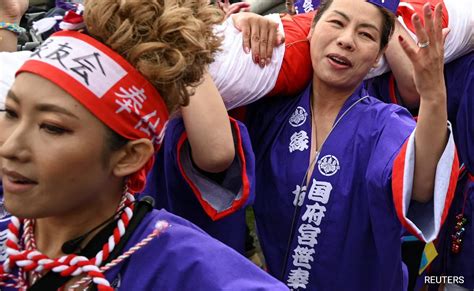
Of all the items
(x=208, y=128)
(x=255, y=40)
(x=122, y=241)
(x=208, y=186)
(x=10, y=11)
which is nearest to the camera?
(x=122, y=241)

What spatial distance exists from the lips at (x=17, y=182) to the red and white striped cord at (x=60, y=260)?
0.15m

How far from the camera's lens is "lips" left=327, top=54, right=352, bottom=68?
2.40m

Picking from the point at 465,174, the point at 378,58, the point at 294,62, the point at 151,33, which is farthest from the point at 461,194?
the point at 151,33

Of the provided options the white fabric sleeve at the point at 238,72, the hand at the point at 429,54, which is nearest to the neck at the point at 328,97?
the white fabric sleeve at the point at 238,72

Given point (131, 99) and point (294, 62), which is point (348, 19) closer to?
point (294, 62)

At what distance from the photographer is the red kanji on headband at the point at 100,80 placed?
1.36m

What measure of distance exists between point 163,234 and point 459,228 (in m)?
2.04

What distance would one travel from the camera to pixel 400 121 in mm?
2262

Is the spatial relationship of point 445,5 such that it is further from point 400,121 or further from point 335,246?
point 335,246

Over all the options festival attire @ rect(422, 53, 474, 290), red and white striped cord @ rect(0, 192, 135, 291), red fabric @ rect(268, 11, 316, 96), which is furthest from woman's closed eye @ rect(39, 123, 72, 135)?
festival attire @ rect(422, 53, 474, 290)

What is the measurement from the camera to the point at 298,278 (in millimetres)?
2406

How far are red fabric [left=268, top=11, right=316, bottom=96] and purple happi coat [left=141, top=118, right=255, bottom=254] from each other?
318 millimetres

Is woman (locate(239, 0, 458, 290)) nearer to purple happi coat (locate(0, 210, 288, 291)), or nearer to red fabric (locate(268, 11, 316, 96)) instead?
red fabric (locate(268, 11, 316, 96))

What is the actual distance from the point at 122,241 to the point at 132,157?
18 cm
